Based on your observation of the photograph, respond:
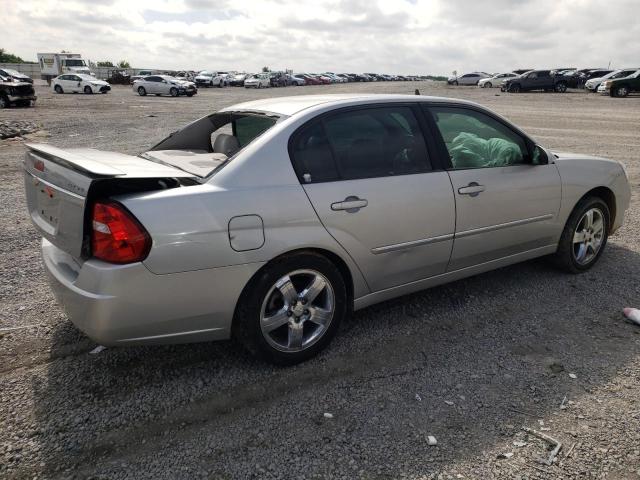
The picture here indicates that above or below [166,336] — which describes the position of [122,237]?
above

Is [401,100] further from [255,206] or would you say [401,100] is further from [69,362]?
[69,362]

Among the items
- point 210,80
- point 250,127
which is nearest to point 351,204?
point 250,127

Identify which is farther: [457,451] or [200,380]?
[200,380]

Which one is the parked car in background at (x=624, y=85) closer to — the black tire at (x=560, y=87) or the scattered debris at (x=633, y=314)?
the black tire at (x=560, y=87)

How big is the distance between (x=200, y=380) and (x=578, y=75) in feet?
162

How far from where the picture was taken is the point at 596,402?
2852mm

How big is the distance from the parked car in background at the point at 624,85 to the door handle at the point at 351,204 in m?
34.5

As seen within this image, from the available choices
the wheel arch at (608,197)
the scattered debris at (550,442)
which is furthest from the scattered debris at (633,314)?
the scattered debris at (550,442)

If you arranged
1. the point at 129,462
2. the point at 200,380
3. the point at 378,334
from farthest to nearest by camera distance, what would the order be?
1. the point at 378,334
2. the point at 200,380
3. the point at 129,462

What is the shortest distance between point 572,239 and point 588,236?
0.27m

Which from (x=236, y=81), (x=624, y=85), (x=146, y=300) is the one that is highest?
(x=624, y=85)

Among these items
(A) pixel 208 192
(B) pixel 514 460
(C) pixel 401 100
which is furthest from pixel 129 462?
(C) pixel 401 100

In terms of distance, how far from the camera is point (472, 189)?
3717 mm

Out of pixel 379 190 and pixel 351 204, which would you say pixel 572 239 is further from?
pixel 351 204
